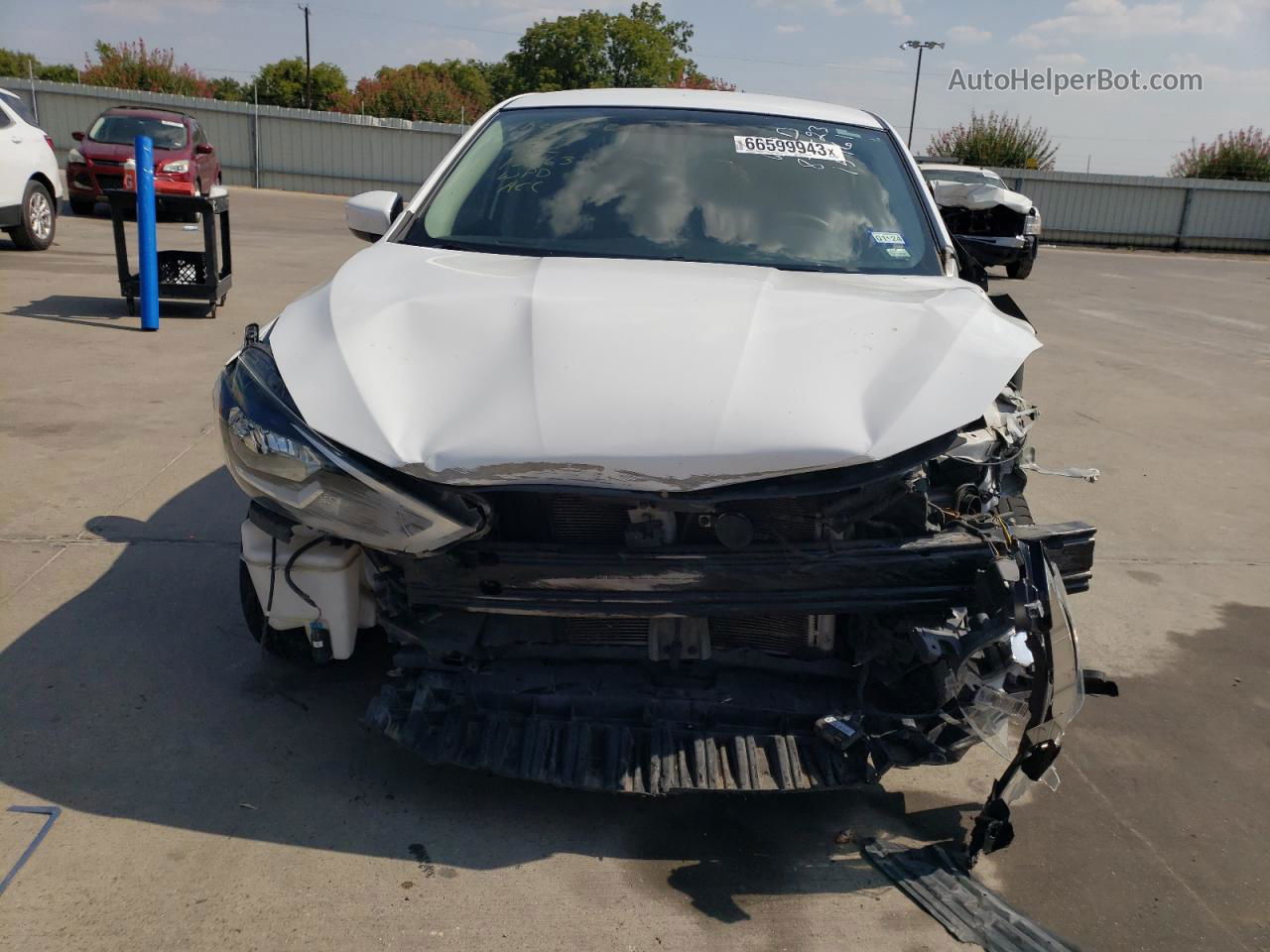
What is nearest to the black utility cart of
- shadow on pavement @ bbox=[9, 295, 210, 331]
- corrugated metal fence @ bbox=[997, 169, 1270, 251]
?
shadow on pavement @ bbox=[9, 295, 210, 331]

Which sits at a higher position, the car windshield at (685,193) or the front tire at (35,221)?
the car windshield at (685,193)

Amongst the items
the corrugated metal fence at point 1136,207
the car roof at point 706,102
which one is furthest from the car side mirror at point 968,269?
the corrugated metal fence at point 1136,207

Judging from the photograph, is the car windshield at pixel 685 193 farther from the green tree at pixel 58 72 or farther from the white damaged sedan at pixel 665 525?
the green tree at pixel 58 72

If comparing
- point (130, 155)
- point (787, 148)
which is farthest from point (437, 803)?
point (130, 155)

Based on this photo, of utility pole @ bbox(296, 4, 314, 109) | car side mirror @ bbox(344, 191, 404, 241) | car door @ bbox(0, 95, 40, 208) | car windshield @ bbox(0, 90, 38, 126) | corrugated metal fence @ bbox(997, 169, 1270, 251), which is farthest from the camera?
utility pole @ bbox(296, 4, 314, 109)

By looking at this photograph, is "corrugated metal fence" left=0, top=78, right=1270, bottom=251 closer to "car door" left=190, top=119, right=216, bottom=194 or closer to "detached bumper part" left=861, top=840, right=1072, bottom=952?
"car door" left=190, top=119, right=216, bottom=194

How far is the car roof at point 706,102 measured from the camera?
4.21 metres

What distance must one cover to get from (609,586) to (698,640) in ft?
1.26

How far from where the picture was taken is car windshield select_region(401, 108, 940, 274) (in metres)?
3.61

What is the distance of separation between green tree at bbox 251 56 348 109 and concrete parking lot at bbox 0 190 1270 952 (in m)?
63.6

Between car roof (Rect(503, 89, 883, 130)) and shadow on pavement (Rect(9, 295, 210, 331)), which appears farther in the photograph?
shadow on pavement (Rect(9, 295, 210, 331))

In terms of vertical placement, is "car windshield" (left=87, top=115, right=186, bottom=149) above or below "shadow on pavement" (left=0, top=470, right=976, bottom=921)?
above

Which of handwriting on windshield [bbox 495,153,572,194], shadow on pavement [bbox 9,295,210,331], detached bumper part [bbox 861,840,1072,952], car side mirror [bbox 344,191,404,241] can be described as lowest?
detached bumper part [bbox 861,840,1072,952]

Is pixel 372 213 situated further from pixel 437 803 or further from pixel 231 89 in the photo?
pixel 231 89
